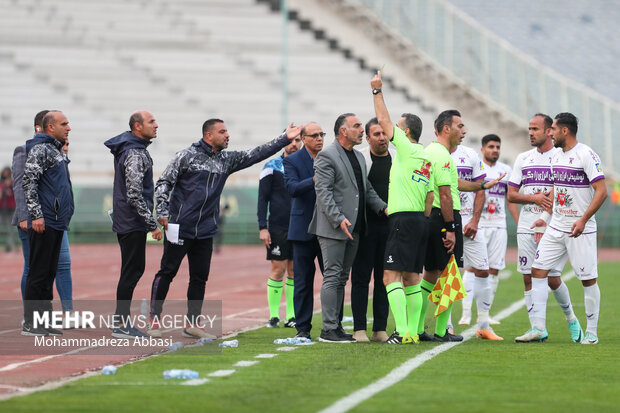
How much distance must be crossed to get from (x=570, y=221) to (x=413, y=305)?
1661 mm

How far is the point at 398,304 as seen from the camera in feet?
33.1

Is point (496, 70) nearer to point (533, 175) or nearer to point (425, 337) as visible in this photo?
point (533, 175)

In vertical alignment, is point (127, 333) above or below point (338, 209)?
below

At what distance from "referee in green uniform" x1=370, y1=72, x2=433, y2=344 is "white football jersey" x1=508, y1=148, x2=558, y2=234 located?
124 cm

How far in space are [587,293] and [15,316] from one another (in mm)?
6118

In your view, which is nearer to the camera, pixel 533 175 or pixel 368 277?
pixel 368 277

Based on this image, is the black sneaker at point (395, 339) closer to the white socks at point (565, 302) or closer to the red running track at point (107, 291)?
the red running track at point (107, 291)

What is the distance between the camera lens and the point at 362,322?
419 inches

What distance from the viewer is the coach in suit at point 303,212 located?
1064cm

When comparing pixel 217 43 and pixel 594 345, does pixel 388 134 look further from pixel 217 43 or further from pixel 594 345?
pixel 217 43

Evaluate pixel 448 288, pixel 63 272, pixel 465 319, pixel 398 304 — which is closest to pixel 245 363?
pixel 398 304

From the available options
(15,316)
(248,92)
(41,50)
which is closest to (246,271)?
(15,316)

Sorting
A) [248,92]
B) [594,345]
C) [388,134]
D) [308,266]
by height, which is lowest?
[594,345]

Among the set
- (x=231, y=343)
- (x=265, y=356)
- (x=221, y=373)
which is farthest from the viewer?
(x=231, y=343)
